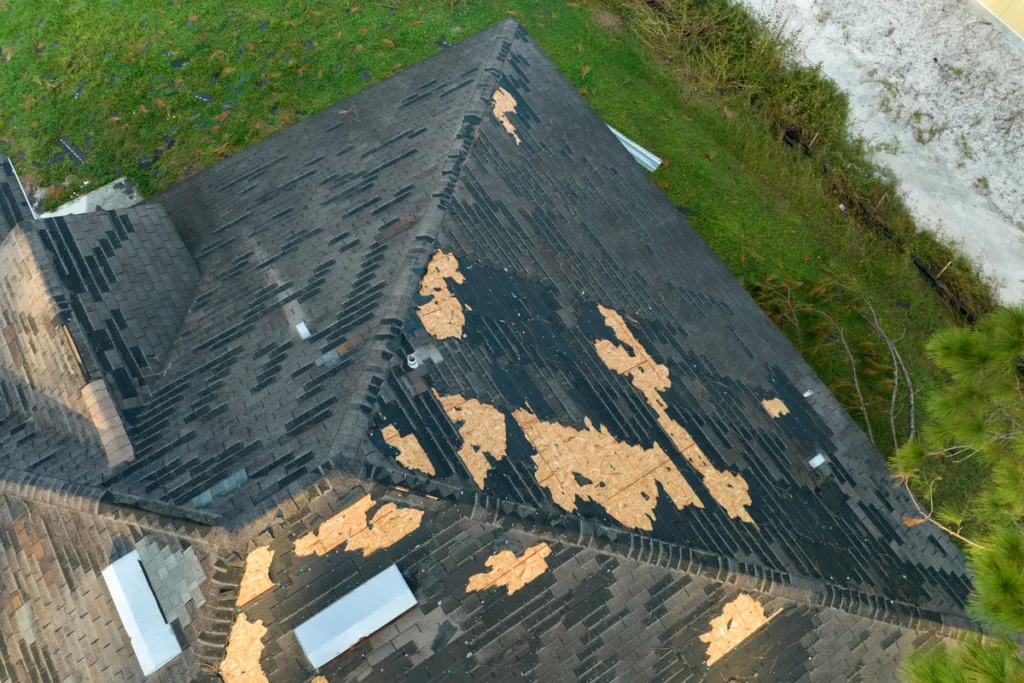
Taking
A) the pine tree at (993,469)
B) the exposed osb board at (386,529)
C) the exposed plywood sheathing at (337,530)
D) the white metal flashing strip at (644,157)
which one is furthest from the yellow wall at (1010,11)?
the exposed plywood sheathing at (337,530)

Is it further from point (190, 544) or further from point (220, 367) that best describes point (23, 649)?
point (220, 367)

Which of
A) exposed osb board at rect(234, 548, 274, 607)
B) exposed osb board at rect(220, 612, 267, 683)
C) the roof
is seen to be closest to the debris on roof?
the roof

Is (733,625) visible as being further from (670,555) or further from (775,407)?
(775,407)

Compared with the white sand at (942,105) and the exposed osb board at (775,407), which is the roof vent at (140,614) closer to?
the exposed osb board at (775,407)

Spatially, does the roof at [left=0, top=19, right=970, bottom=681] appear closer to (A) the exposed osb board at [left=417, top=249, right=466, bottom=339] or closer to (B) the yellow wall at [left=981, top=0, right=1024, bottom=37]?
(A) the exposed osb board at [left=417, top=249, right=466, bottom=339]

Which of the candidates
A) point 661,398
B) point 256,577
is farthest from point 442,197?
point 256,577
